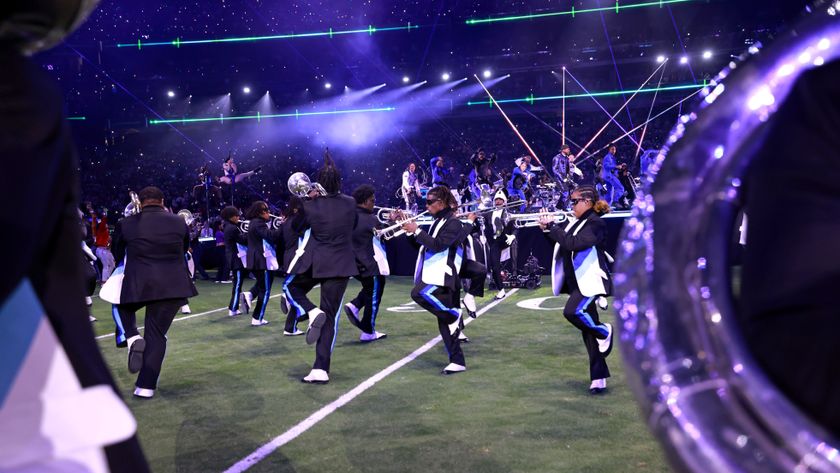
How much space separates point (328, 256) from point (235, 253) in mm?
5697

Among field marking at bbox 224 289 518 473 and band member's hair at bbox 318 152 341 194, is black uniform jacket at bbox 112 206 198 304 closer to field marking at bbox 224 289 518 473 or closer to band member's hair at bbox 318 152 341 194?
band member's hair at bbox 318 152 341 194

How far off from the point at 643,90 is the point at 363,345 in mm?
24540

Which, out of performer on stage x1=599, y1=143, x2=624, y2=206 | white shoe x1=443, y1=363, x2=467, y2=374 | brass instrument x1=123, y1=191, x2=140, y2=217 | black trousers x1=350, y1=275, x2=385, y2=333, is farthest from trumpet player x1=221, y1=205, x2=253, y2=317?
performer on stage x1=599, y1=143, x2=624, y2=206

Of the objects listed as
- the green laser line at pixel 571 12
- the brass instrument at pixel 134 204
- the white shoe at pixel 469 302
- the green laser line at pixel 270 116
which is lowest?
the white shoe at pixel 469 302

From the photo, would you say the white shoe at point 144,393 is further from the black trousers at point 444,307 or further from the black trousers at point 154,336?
the black trousers at point 444,307

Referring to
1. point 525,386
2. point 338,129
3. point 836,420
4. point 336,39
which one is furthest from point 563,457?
point 338,129

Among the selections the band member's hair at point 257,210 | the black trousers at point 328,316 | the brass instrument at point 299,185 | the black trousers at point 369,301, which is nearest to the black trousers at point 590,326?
the black trousers at point 328,316

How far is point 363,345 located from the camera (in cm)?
1012

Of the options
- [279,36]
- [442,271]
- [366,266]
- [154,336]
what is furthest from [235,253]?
[279,36]

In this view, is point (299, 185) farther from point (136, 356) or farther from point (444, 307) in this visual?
point (136, 356)

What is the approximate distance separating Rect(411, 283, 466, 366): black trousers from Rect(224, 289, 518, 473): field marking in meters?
0.65

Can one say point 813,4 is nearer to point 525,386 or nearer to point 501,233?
point 525,386

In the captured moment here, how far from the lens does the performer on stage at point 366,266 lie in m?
10.4

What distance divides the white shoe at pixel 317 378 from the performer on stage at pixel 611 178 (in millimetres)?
17307
